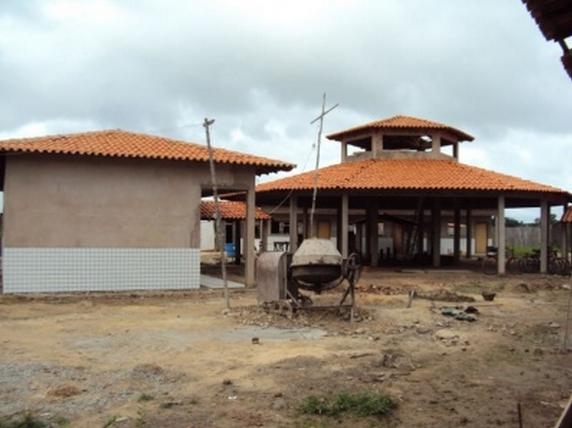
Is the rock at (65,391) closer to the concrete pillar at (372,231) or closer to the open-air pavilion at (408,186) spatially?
the open-air pavilion at (408,186)

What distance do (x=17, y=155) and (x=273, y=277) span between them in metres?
8.06

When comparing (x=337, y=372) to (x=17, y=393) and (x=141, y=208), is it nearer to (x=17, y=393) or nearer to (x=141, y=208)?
(x=17, y=393)

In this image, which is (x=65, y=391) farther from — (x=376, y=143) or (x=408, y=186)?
(x=376, y=143)

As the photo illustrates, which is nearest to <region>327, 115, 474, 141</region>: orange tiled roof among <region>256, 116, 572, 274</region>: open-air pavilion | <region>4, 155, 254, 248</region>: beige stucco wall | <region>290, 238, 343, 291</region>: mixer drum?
<region>256, 116, 572, 274</region>: open-air pavilion

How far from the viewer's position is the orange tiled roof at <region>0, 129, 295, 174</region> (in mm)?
16609

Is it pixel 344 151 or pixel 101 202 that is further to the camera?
pixel 344 151

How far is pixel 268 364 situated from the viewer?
8617mm

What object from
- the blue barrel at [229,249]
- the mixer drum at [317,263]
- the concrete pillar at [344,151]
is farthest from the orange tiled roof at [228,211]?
the mixer drum at [317,263]

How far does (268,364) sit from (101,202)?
10227mm

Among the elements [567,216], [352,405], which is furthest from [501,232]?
[352,405]

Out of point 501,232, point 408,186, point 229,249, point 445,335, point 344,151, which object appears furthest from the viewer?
point 229,249

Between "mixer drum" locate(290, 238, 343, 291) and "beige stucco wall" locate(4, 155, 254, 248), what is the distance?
6.10m

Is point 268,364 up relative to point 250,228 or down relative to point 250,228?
down

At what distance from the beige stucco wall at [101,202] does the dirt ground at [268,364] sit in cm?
226
